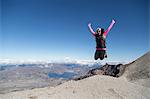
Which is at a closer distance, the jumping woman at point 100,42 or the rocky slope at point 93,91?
the jumping woman at point 100,42

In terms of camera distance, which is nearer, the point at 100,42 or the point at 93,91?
the point at 100,42

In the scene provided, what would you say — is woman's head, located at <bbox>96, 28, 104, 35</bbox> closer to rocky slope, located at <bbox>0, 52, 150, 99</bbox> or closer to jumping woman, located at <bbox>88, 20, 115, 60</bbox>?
jumping woman, located at <bbox>88, 20, 115, 60</bbox>

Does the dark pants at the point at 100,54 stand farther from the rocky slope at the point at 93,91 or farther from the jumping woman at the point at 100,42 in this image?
the rocky slope at the point at 93,91

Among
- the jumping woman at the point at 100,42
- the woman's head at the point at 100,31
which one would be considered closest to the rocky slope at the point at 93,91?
the jumping woman at the point at 100,42

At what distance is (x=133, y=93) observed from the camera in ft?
63.5

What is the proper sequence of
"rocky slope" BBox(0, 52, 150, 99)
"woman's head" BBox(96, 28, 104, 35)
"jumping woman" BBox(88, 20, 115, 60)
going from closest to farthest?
"woman's head" BBox(96, 28, 104, 35)
"jumping woman" BBox(88, 20, 115, 60)
"rocky slope" BBox(0, 52, 150, 99)

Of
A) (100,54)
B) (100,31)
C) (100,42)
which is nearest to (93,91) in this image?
(100,54)

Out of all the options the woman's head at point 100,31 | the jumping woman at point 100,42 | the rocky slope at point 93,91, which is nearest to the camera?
the woman's head at point 100,31

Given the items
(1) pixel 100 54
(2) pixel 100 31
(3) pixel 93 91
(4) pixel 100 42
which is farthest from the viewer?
(3) pixel 93 91

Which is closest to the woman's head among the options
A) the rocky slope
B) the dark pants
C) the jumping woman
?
the jumping woman

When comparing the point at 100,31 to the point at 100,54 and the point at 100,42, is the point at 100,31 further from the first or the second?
the point at 100,54

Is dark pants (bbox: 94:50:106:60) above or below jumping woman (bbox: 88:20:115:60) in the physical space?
below

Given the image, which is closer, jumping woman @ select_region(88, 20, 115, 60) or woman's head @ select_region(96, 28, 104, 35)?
woman's head @ select_region(96, 28, 104, 35)

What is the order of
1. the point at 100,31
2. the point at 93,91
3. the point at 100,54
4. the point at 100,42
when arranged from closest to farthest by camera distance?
1. the point at 100,31
2. the point at 100,54
3. the point at 100,42
4. the point at 93,91
